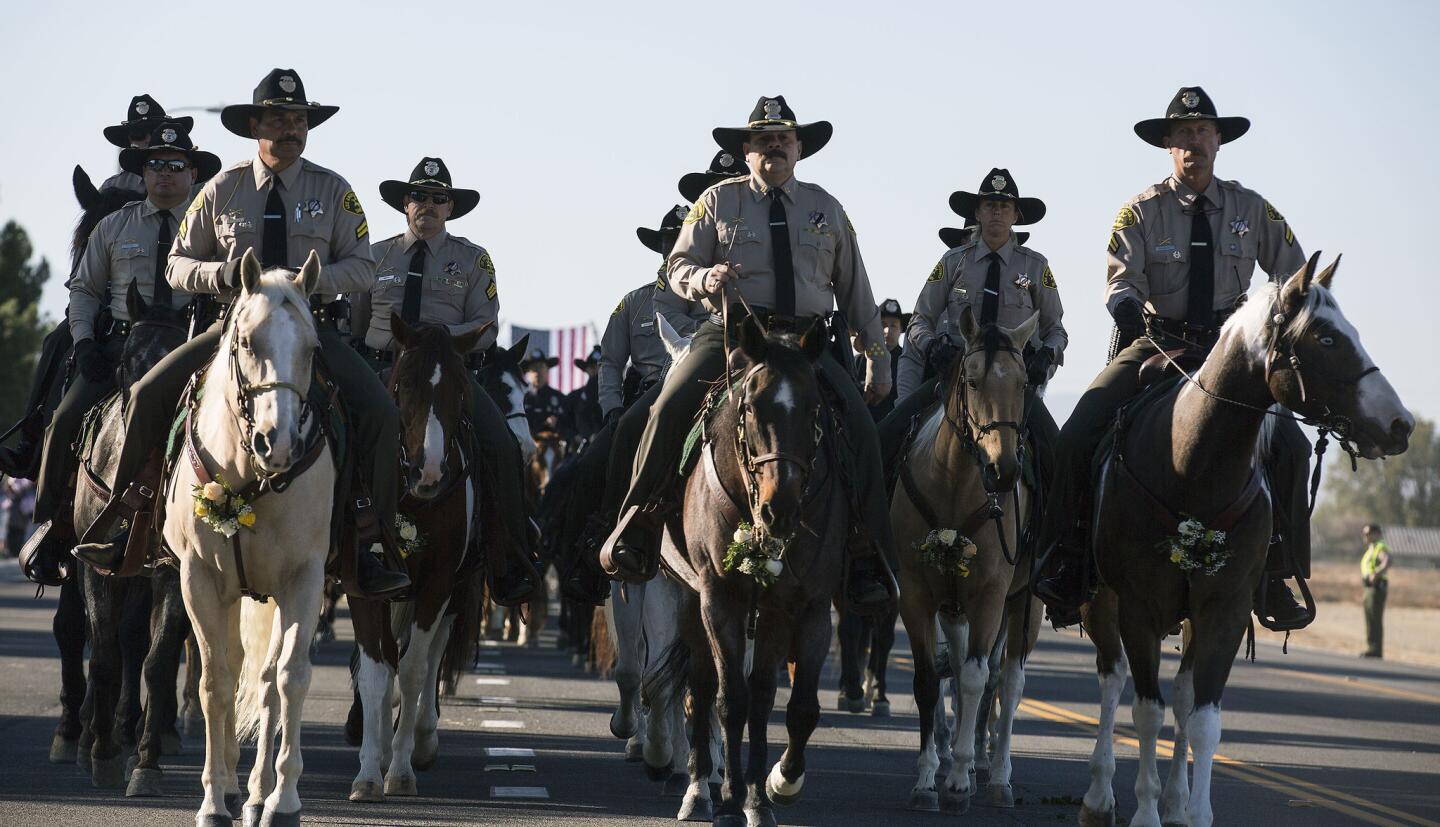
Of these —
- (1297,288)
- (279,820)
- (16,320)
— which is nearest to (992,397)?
(1297,288)

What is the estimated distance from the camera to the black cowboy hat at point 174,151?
13.1 metres

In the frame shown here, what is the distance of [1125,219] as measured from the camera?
12.0 metres

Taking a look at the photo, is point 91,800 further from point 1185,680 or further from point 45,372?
point 1185,680

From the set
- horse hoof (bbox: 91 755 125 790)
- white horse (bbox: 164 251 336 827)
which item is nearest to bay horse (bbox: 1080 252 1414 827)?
white horse (bbox: 164 251 336 827)

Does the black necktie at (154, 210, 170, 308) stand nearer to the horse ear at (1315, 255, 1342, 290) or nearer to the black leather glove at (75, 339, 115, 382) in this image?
the black leather glove at (75, 339, 115, 382)

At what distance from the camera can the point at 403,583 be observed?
10250 millimetres

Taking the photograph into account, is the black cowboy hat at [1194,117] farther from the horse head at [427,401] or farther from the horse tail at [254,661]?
the horse tail at [254,661]

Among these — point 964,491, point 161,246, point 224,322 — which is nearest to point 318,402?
point 224,322

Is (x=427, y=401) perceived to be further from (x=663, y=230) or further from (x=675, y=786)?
(x=663, y=230)

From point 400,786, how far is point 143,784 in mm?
1427

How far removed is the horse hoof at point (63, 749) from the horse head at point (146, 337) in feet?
8.41

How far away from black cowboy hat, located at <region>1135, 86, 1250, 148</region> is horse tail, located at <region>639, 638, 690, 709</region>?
4.55 meters

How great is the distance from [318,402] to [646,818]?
2872 mm

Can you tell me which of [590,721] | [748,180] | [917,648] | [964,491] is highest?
[748,180]
